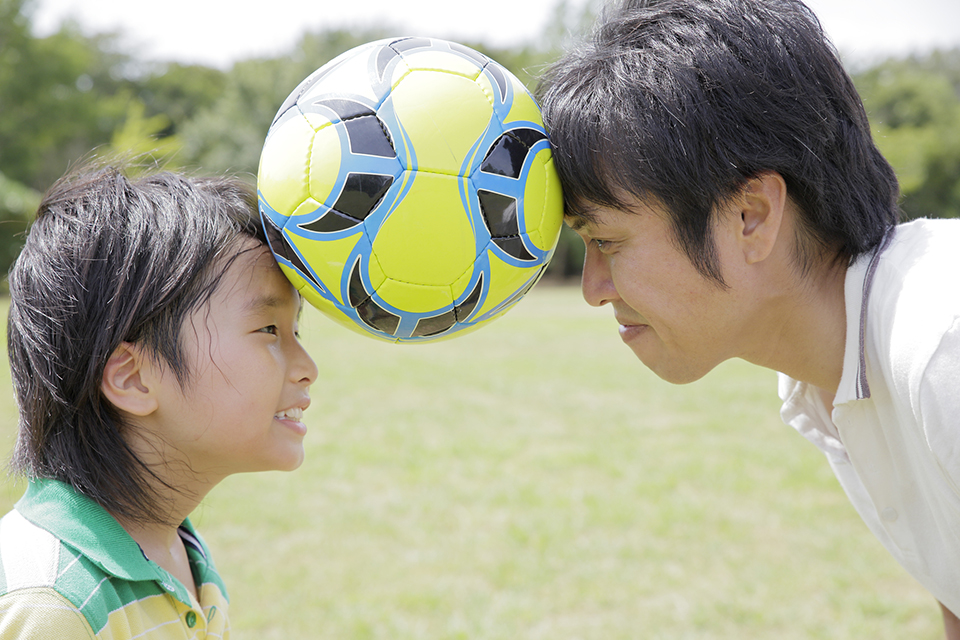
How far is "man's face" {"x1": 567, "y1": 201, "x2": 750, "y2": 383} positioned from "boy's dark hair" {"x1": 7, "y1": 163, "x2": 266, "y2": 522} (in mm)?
1000

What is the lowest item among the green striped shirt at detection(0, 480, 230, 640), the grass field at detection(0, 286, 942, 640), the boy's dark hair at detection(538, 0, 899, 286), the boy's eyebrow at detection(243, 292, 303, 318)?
the grass field at detection(0, 286, 942, 640)

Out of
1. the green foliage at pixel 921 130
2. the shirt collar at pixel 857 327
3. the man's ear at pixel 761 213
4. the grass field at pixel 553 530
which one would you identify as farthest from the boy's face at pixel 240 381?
the green foliage at pixel 921 130

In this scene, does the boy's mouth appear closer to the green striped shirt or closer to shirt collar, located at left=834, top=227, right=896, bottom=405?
the green striped shirt

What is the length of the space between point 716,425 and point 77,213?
19.5 ft

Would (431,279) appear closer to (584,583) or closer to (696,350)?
(696,350)

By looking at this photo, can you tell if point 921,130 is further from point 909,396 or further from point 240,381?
point 240,381

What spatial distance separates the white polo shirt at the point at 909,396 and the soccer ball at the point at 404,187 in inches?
34.6

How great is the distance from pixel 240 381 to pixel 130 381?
27cm

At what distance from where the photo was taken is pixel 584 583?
3.78 meters

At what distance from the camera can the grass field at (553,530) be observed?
11.3 feet

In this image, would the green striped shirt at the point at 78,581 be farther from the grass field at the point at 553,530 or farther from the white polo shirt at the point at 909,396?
the white polo shirt at the point at 909,396

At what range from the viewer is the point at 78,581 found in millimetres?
1451

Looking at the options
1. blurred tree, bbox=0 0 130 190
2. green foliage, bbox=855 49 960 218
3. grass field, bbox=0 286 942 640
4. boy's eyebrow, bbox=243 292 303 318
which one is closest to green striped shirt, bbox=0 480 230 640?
Answer: boy's eyebrow, bbox=243 292 303 318

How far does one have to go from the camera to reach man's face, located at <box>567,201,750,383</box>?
6.34ft
